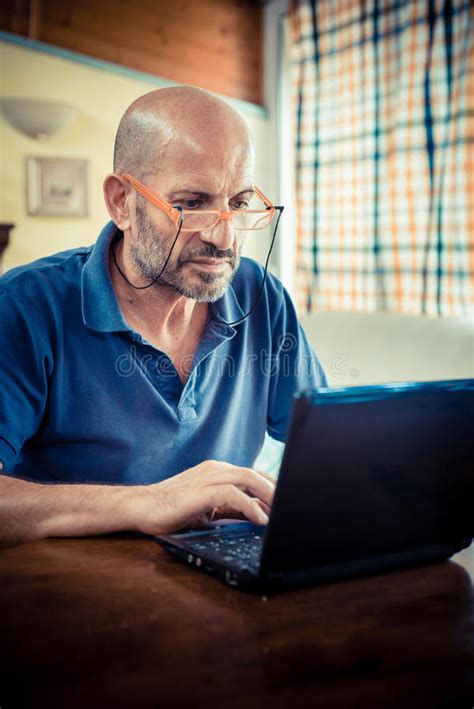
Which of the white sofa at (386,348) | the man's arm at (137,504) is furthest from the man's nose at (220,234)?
the white sofa at (386,348)

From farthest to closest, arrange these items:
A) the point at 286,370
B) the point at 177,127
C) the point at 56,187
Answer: the point at 56,187 → the point at 286,370 → the point at 177,127

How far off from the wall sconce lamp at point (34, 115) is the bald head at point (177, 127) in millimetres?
2421

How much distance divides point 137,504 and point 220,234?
1.87ft

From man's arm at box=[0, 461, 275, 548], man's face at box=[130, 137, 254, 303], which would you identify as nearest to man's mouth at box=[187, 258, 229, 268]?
man's face at box=[130, 137, 254, 303]

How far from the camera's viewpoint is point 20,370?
1.30 meters

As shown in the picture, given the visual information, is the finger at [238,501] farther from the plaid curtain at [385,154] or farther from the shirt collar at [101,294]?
the plaid curtain at [385,154]

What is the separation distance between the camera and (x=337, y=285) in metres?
4.44

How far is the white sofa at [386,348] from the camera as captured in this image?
229 centimetres


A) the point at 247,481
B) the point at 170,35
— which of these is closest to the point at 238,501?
the point at 247,481

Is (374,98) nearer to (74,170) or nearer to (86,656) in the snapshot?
(74,170)

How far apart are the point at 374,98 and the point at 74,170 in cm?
164

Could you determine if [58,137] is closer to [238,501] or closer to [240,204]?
[240,204]

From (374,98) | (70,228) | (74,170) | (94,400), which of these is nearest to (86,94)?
(74,170)

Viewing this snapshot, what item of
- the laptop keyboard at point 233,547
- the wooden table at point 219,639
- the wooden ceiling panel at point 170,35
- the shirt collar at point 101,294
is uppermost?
the wooden ceiling panel at point 170,35
